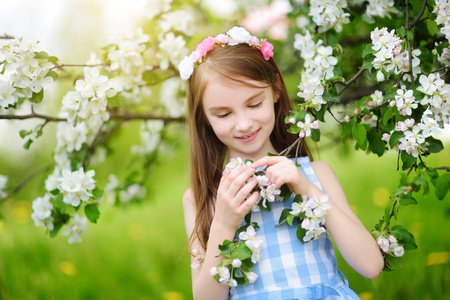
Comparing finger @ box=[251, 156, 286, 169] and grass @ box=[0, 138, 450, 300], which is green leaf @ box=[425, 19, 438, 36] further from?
grass @ box=[0, 138, 450, 300]

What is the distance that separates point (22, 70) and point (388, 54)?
1.44 m

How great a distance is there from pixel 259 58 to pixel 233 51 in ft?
0.36

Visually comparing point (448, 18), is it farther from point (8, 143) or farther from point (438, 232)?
point (8, 143)

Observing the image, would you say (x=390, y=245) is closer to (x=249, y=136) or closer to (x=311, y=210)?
(x=311, y=210)

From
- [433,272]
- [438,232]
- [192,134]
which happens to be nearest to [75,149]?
[192,134]

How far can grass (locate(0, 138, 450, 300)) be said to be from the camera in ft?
9.46

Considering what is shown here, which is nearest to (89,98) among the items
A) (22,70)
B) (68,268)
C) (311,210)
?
(22,70)

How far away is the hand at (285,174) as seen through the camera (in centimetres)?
161

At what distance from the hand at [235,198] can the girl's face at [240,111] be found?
0.16 meters

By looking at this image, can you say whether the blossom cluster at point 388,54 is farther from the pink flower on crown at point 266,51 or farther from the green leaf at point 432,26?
the pink flower on crown at point 266,51

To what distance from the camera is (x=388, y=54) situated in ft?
5.56

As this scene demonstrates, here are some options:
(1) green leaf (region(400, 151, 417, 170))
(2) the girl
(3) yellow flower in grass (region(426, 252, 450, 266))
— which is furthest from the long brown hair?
(3) yellow flower in grass (region(426, 252, 450, 266))

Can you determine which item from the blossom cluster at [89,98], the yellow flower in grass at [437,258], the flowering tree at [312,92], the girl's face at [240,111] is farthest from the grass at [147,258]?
the girl's face at [240,111]

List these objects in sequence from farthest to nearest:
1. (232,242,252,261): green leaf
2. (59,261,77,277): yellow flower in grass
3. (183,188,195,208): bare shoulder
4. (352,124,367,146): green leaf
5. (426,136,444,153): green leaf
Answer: (59,261,77,277): yellow flower in grass → (183,188,195,208): bare shoulder → (352,124,367,146): green leaf → (426,136,444,153): green leaf → (232,242,252,261): green leaf
